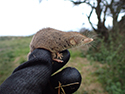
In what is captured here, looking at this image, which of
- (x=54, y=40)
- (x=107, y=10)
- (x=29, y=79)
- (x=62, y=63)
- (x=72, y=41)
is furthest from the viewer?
(x=107, y=10)

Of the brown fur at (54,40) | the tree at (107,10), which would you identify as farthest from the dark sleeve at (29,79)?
the tree at (107,10)

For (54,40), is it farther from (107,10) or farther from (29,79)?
(107,10)

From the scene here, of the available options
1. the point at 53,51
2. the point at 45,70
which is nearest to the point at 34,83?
the point at 45,70

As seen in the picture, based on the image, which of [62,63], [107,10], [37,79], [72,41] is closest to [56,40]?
[72,41]

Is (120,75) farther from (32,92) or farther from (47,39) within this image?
(32,92)

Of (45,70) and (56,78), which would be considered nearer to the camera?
(45,70)

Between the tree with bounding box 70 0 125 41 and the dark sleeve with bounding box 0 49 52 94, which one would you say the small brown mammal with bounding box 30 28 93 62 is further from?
the tree with bounding box 70 0 125 41

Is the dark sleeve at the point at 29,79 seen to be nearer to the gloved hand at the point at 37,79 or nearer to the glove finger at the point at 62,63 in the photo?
the gloved hand at the point at 37,79

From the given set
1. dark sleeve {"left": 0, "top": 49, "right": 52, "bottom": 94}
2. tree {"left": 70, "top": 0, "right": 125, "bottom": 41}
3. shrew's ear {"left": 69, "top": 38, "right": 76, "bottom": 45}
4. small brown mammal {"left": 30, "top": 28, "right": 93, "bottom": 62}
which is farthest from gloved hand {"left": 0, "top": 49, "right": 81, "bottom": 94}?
tree {"left": 70, "top": 0, "right": 125, "bottom": 41}
